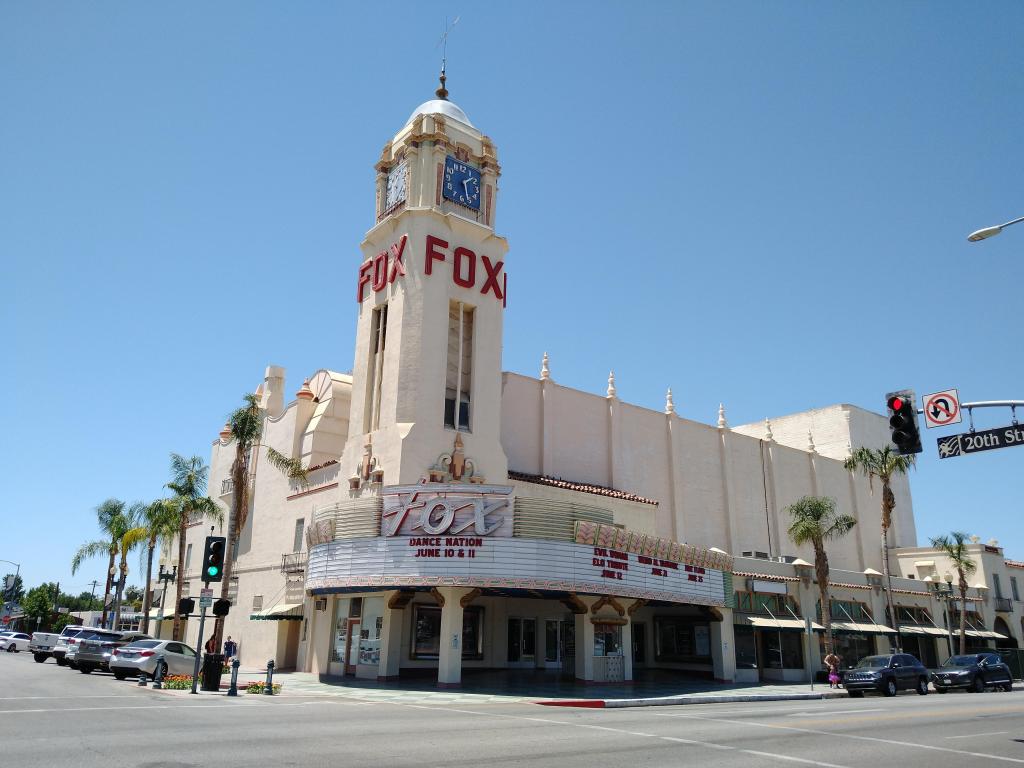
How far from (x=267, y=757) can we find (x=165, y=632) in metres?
46.5

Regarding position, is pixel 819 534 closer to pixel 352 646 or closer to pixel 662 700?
pixel 662 700

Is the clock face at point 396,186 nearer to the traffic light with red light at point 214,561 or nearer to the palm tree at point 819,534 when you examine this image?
the traffic light with red light at point 214,561

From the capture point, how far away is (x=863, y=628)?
40.7 metres

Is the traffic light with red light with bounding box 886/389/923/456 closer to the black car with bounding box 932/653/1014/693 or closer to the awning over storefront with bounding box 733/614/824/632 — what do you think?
the black car with bounding box 932/653/1014/693

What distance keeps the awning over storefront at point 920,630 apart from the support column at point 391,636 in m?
29.3

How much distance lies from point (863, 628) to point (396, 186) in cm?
3218

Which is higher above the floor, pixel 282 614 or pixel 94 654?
pixel 282 614

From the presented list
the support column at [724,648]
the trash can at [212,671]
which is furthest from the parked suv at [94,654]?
the support column at [724,648]

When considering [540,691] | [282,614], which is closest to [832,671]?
[540,691]

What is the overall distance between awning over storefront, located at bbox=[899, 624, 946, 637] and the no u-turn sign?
31675 millimetres

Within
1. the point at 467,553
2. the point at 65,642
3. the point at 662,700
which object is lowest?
the point at 662,700

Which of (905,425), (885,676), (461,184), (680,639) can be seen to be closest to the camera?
(905,425)

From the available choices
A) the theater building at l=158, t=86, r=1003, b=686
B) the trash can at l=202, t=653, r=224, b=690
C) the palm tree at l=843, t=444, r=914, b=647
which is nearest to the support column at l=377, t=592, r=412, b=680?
the theater building at l=158, t=86, r=1003, b=686

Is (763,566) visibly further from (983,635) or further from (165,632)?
(165,632)
